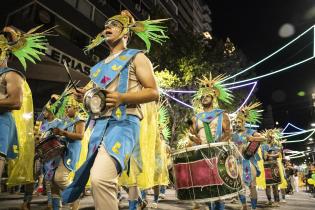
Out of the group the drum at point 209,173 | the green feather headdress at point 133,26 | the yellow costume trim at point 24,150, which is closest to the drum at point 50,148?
the yellow costume trim at point 24,150

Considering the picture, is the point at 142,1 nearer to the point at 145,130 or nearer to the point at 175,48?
the point at 175,48

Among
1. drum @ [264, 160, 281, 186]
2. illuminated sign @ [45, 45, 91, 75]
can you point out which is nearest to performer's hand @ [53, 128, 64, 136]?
drum @ [264, 160, 281, 186]

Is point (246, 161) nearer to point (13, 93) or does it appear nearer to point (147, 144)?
point (147, 144)

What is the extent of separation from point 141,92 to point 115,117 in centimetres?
29

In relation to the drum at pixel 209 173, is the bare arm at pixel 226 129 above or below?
above

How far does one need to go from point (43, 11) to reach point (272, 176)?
14416 mm

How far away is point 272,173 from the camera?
10.3 meters

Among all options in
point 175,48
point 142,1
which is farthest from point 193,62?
point 142,1

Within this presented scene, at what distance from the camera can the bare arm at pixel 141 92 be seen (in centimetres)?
256

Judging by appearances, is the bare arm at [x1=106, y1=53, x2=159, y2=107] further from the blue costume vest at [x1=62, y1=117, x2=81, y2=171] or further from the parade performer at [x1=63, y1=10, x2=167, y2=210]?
the blue costume vest at [x1=62, y1=117, x2=81, y2=171]

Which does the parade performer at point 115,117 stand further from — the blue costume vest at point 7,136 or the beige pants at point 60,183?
the beige pants at point 60,183

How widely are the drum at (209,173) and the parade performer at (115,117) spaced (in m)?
1.96

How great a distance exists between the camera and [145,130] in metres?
6.33

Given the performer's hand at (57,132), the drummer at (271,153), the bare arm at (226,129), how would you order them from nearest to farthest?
the bare arm at (226,129)
the performer's hand at (57,132)
the drummer at (271,153)
